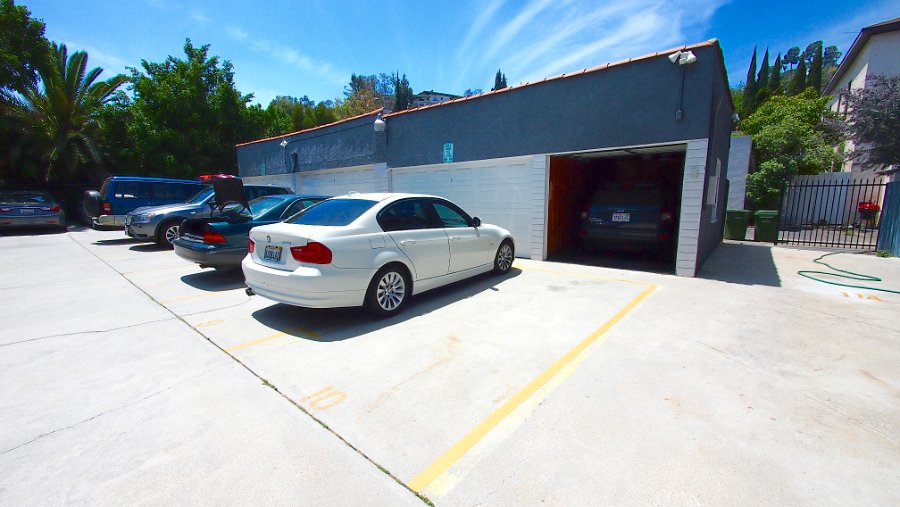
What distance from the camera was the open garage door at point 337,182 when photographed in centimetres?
1252

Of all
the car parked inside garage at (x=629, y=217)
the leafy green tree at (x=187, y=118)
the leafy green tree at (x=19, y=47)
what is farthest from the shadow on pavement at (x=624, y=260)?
the leafy green tree at (x=19, y=47)

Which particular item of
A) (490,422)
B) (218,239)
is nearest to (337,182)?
(218,239)

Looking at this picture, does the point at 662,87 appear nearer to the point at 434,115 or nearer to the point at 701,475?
the point at 434,115

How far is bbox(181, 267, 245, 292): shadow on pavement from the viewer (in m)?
6.04

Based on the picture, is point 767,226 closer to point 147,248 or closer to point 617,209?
point 617,209

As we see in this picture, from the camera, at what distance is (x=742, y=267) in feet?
25.2

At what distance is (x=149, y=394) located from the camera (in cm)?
288

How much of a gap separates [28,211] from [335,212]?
15.5 m

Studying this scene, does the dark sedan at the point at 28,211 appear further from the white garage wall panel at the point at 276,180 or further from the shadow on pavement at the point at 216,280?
the shadow on pavement at the point at 216,280

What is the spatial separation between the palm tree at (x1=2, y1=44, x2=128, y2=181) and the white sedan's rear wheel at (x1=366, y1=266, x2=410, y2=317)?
2210 centimetres

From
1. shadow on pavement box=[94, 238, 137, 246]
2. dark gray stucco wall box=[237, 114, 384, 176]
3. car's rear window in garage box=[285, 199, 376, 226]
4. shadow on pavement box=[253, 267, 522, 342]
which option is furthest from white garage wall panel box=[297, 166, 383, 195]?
shadow on pavement box=[253, 267, 522, 342]

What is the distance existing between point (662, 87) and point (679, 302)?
3.82 metres

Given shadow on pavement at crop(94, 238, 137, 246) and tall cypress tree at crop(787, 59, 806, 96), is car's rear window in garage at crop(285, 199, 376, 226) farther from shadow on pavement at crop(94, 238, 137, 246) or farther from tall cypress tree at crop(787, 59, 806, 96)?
tall cypress tree at crop(787, 59, 806, 96)

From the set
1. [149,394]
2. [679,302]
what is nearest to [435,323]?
[149,394]
